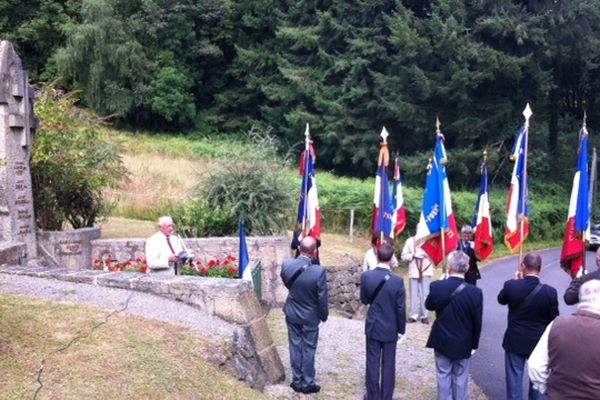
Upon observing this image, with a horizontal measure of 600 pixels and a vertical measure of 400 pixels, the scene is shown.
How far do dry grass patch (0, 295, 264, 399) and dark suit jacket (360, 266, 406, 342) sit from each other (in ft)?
4.58

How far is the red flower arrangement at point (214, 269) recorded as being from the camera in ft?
34.0

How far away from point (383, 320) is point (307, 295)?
0.85 m

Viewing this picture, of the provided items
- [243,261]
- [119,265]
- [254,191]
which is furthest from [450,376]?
[254,191]

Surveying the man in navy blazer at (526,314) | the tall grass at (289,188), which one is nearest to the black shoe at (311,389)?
the man in navy blazer at (526,314)

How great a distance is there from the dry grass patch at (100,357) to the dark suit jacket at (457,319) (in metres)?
1.95

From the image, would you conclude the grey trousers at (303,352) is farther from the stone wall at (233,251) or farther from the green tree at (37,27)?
the green tree at (37,27)

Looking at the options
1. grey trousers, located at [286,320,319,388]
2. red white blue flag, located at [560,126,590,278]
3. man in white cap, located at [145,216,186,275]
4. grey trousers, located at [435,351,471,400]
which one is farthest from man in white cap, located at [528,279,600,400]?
man in white cap, located at [145,216,186,275]

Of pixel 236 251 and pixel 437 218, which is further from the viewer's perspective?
pixel 236 251

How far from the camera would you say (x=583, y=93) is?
42344mm

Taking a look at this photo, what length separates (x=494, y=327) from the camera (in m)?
12.4

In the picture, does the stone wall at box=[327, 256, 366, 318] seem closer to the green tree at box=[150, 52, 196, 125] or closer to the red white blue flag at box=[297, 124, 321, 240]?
the red white blue flag at box=[297, 124, 321, 240]

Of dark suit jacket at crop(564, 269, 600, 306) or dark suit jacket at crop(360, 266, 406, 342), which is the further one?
dark suit jacket at crop(360, 266, 406, 342)

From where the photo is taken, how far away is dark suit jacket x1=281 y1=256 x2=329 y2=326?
7250 mm

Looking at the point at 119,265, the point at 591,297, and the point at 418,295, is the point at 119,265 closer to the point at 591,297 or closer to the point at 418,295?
the point at 418,295
